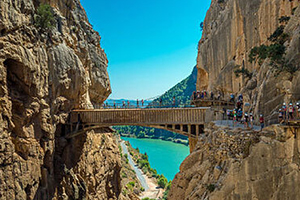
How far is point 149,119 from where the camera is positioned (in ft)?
63.7

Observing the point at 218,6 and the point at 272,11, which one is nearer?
the point at 272,11

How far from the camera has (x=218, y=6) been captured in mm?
26938

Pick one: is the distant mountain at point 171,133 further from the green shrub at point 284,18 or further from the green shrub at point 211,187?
the green shrub at point 211,187

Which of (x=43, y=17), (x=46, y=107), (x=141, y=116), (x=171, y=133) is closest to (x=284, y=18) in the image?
(x=141, y=116)

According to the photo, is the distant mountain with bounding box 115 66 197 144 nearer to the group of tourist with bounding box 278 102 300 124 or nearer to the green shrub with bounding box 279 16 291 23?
the green shrub with bounding box 279 16 291 23

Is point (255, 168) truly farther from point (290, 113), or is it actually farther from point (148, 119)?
point (148, 119)

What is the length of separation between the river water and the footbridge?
161 feet

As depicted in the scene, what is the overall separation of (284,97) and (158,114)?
35.3 feet

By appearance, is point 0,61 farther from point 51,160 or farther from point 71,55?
point 51,160

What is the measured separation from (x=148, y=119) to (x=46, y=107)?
26.2ft

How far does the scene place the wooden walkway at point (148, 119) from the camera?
58.1 feet

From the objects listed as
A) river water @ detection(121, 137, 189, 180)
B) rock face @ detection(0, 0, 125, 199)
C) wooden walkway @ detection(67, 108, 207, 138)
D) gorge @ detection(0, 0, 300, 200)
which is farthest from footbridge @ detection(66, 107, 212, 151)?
river water @ detection(121, 137, 189, 180)

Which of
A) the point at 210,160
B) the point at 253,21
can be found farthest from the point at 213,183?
the point at 253,21

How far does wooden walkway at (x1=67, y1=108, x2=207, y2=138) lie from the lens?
17.7m
